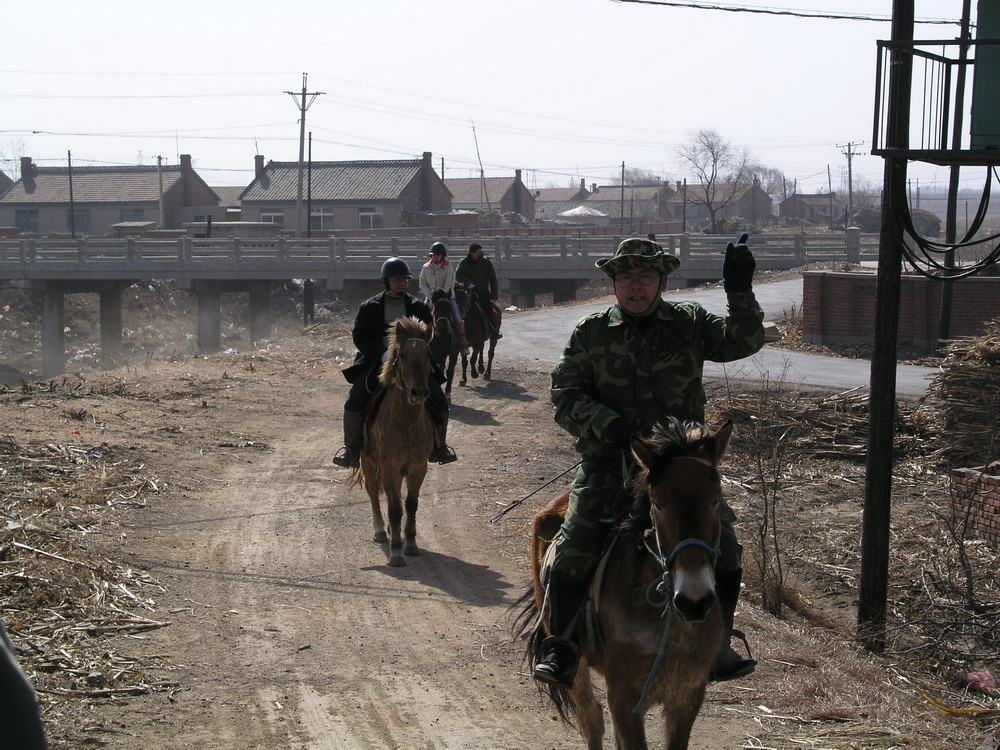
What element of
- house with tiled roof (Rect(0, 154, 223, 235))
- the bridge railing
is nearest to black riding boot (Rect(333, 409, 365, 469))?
the bridge railing

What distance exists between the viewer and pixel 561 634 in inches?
182

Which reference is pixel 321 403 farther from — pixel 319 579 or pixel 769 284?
pixel 769 284

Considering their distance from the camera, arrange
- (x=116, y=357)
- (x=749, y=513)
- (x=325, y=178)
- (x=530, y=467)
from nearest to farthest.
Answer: (x=749, y=513) → (x=530, y=467) → (x=116, y=357) → (x=325, y=178)

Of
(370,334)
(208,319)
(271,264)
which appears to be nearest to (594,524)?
(370,334)

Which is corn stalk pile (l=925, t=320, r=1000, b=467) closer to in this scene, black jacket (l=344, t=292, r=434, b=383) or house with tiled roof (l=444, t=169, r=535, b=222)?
black jacket (l=344, t=292, r=434, b=383)

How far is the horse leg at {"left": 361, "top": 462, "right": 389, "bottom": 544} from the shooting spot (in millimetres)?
9391

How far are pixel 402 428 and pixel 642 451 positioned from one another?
5.16 meters

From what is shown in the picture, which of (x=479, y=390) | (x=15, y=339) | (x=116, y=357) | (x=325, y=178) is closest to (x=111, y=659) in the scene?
(x=479, y=390)

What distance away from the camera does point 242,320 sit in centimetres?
4938

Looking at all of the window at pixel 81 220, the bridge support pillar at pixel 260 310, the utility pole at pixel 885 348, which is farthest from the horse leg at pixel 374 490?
the window at pixel 81 220

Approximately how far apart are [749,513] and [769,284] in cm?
2310

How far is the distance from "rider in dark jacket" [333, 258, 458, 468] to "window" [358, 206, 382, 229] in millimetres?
69661

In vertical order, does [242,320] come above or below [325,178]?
below

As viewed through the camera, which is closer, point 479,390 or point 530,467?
point 530,467
